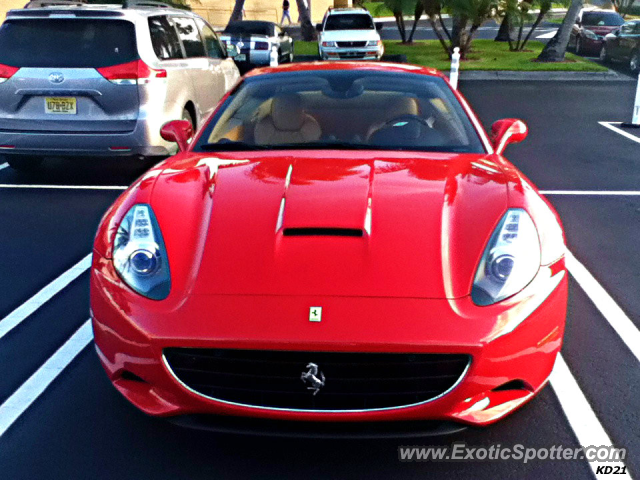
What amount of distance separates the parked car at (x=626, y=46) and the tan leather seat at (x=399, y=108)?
20.5 meters

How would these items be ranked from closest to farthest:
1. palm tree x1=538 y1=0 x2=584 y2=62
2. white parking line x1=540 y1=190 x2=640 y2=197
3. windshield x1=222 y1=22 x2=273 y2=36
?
white parking line x1=540 y1=190 x2=640 y2=197
palm tree x1=538 y1=0 x2=584 y2=62
windshield x1=222 y1=22 x2=273 y2=36

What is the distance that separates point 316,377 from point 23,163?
23.6 ft

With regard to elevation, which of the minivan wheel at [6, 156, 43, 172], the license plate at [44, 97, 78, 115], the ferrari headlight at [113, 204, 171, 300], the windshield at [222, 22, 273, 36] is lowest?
the windshield at [222, 22, 273, 36]

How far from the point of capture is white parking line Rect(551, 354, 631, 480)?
3.33 metres

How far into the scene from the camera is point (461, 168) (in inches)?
155

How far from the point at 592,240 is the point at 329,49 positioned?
1914cm

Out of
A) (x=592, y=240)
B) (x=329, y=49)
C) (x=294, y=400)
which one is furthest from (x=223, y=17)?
(x=294, y=400)

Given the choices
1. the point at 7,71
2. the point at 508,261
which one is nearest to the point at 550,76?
the point at 7,71

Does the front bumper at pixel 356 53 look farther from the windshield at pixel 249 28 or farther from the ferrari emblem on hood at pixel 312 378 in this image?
the ferrari emblem on hood at pixel 312 378

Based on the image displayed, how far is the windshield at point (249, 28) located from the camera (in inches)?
934

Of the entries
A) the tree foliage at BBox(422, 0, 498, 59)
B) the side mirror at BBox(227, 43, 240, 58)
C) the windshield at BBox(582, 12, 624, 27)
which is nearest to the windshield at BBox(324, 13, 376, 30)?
the tree foliage at BBox(422, 0, 498, 59)

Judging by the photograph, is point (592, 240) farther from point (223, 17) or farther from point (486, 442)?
A: point (223, 17)

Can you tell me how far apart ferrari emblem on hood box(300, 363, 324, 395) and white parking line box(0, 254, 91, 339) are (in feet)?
7.78

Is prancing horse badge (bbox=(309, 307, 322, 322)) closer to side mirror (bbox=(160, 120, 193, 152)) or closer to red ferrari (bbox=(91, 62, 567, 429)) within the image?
red ferrari (bbox=(91, 62, 567, 429))
